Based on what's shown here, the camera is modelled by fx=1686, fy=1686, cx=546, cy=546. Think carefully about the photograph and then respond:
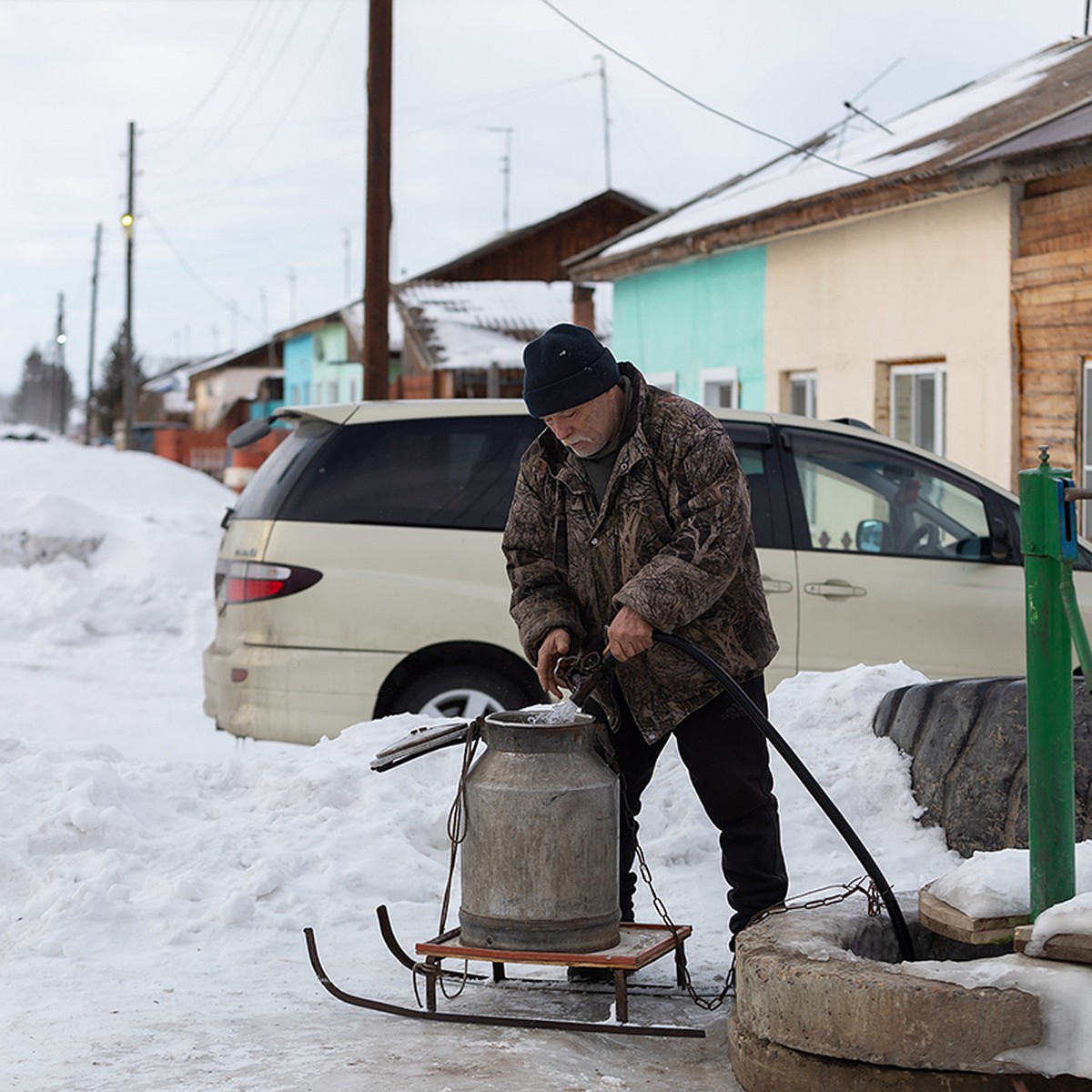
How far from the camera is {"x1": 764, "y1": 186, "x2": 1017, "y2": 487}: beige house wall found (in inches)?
449

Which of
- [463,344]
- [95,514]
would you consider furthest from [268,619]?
[463,344]

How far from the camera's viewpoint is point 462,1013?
441 cm

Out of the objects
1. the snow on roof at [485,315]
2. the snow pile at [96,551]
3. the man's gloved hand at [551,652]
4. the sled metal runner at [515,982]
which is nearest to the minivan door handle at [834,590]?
the sled metal runner at [515,982]

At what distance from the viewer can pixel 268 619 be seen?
7.39 meters

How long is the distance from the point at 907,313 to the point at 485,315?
20.0 m

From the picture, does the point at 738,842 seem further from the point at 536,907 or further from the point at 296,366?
the point at 296,366

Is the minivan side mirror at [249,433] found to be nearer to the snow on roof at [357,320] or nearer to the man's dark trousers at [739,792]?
the man's dark trousers at [739,792]

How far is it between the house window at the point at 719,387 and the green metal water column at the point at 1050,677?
1203 cm

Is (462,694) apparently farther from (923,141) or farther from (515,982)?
(923,141)

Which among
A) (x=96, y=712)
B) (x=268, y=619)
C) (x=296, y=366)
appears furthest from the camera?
(x=296, y=366)

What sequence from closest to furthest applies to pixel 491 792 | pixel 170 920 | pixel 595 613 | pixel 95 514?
pixel 491 792, pixel 595 613, pixel 170 920, pixel 95 514

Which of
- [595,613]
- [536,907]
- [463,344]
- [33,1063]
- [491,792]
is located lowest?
[33,1063]

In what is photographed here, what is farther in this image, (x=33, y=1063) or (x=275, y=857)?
(x=275, y=857)

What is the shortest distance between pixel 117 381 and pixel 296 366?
38200 mm
